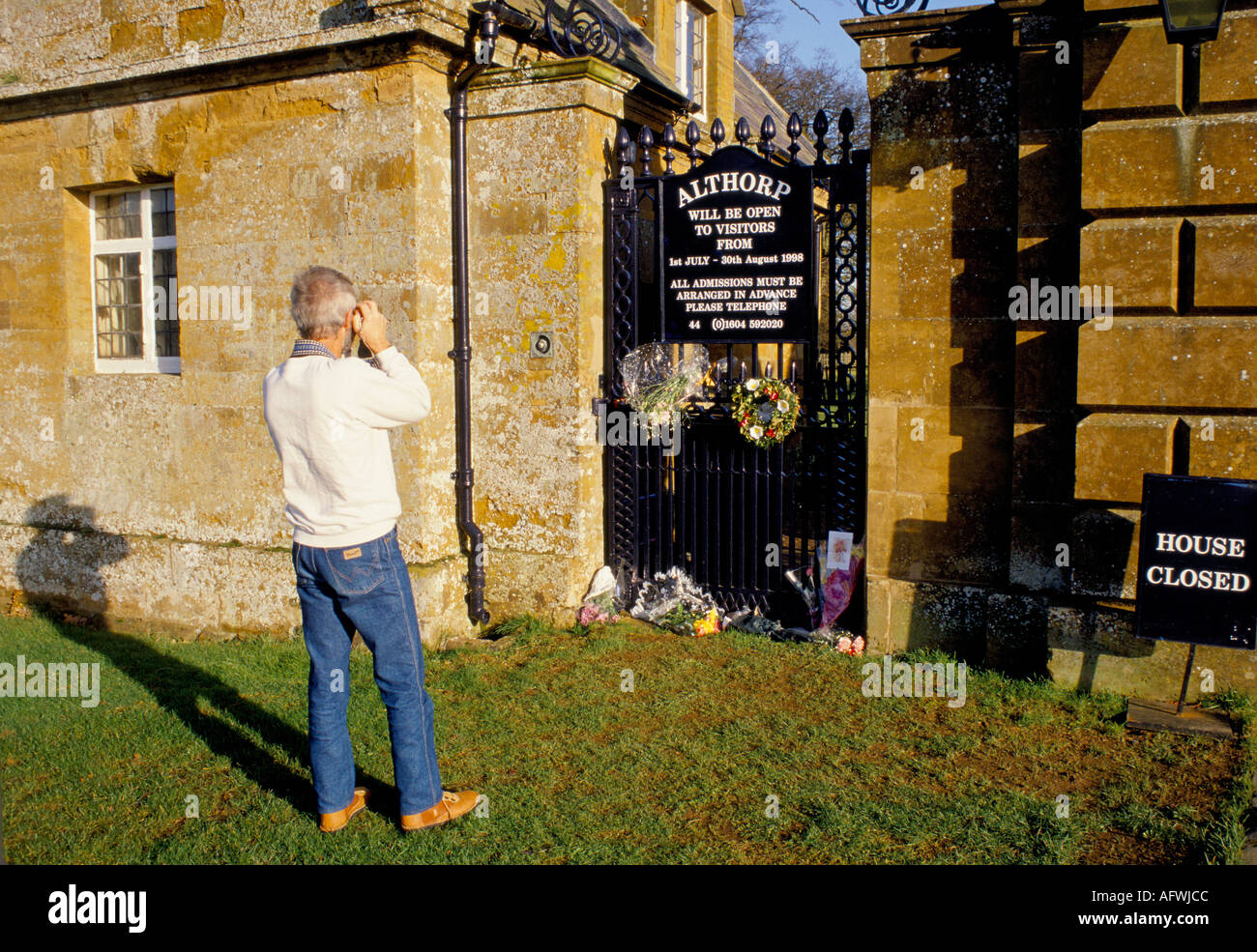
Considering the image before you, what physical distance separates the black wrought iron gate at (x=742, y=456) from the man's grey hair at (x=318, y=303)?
337 cm

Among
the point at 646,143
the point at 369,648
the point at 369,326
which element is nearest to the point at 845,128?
the point at 646,143

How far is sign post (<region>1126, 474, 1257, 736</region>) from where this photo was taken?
16.6 feet

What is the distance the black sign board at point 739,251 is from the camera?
6773 millimetres

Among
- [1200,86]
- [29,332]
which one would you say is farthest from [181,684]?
[1200,86]

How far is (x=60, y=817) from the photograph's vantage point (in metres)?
4.60

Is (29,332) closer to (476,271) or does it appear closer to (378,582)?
(476,271)

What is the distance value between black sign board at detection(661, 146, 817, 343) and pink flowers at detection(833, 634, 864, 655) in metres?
2.04

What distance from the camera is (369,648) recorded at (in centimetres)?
410

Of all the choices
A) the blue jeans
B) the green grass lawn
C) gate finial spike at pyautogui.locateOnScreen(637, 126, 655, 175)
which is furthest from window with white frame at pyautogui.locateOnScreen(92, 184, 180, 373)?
the blue jeans

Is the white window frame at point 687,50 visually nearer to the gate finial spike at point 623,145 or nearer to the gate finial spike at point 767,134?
the gate finial spike at point 623,145

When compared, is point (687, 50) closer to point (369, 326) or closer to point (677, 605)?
point (677, 605)

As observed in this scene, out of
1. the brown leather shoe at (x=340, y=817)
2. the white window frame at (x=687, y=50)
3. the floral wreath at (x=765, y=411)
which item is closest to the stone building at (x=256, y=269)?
the floral wreath at (x=765, y=411)

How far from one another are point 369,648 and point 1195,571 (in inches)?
162

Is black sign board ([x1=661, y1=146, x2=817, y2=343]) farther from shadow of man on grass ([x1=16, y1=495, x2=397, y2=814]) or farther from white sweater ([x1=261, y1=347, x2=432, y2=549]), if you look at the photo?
shadow of man on grass ([x1=16, y1=495, x2=397, y2=814])
